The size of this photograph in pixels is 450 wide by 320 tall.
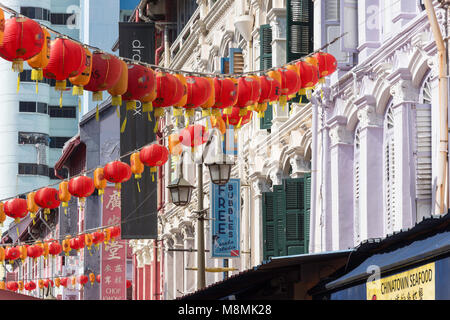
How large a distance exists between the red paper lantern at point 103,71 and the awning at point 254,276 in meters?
3.15

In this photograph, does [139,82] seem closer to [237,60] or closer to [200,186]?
[200,186]

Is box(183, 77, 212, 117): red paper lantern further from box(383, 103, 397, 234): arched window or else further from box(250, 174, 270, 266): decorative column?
box(250, 174, 270, 266): decorative column

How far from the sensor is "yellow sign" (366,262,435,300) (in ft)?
36.9

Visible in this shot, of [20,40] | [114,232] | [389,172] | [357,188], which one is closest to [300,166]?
[357,188]

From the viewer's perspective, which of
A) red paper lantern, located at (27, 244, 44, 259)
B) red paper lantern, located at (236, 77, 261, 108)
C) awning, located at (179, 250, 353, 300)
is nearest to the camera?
awning, located at (179, 250, 353, 300)

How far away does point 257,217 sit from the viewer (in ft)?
90.5

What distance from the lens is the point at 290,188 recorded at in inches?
941

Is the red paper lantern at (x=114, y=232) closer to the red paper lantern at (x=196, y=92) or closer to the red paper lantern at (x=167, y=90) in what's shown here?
the red paper lantern at (x=196, y=92)

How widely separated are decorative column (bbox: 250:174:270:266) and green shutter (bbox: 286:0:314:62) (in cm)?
476

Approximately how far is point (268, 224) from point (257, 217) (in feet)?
8.17

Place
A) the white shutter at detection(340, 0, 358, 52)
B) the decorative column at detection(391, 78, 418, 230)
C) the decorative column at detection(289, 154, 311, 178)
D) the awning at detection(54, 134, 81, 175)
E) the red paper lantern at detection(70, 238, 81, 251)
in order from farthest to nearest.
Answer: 1. the awning at detection(54, 134, 81, 175)
2. the red paper lantern at detection(70, 238, 81, 251)
3. the decorative column at detection(289, 154, 311, 178)
4. the white shutter at detection(340, 0, 358, 52)
5. the decorative column at detection(391, 78, 418, 230)

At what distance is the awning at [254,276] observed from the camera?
16120 millimetres

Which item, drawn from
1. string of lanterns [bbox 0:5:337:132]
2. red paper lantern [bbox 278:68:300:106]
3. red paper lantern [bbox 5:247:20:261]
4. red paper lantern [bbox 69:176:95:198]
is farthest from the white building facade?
red paper lantern [bbox 5:247:20:261]
